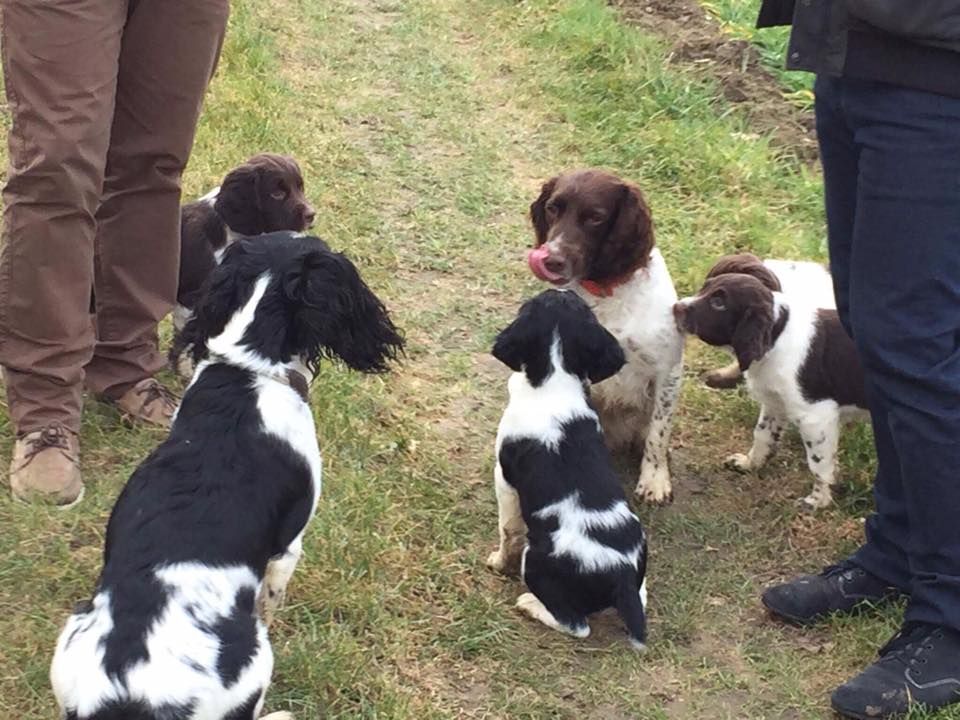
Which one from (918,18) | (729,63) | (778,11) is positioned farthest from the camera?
(729,63)

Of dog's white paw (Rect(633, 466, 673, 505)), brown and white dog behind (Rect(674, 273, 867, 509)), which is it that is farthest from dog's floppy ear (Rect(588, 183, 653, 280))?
dog's white paw (Rect(633, 466, 673, 505))

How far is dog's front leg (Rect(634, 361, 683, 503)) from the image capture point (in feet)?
14.2

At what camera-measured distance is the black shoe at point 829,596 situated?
3.68 meters

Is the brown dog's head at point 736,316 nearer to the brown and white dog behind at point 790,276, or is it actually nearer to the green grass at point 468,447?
the brown and white dog behind at point 790,276

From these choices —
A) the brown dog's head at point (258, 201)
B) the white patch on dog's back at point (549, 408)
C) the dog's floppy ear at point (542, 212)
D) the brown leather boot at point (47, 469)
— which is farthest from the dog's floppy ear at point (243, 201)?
the white patch on dog's back at point (549, 408)

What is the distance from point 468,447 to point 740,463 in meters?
1.00

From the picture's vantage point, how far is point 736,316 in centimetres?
411

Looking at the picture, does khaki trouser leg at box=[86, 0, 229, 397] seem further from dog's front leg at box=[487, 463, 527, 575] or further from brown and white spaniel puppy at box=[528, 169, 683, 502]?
dog's front leg at box=[487, 463, 527, 575]

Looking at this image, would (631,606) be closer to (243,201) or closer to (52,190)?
(52,190)

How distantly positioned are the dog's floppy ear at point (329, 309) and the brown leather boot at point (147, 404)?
1.24 meters

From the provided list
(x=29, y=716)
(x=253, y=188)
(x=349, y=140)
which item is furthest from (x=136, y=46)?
(x=349, y=140)

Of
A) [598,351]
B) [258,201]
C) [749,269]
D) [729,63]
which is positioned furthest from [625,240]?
[729,63]

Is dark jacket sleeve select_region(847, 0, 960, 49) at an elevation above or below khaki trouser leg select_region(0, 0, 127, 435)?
above

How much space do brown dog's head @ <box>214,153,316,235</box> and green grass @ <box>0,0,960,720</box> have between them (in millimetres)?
659
